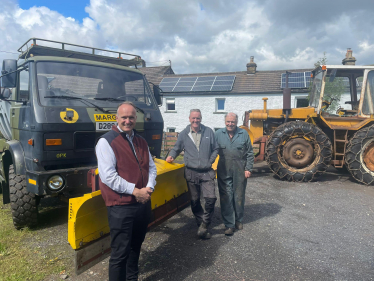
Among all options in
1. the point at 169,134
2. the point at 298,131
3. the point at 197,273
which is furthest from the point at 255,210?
the point at 169,134

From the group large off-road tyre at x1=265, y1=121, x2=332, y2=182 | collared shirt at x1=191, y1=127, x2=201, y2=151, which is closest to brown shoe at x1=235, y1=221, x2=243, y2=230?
collared shirt at x1=191, y1=127, x2=201, y2=151

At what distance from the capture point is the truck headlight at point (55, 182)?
340cm

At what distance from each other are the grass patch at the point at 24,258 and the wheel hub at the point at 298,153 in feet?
18.3

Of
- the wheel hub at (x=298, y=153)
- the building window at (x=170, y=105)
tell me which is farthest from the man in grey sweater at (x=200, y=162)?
the building window at (x=170, y=105)

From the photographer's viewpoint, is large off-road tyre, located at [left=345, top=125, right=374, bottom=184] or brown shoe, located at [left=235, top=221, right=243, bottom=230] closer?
brown shoe, located at [left=235, top=221, right=243, bottom=230]

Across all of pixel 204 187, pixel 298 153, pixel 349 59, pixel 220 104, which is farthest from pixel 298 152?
pixel 220 104

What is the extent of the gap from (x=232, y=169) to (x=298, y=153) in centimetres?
358

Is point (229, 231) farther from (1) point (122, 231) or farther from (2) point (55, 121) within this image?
(2) point (55, 121)

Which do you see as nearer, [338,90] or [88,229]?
[88,229]

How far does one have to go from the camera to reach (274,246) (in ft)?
11.8

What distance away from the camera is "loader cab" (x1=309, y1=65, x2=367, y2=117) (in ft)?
23.1

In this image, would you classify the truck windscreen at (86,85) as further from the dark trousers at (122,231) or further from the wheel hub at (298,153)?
the wheel hub at (298,153)

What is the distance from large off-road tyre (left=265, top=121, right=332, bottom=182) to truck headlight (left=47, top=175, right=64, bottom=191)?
5.00 meters

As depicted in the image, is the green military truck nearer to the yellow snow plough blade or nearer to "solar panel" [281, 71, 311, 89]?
the yellow snow plough blade
